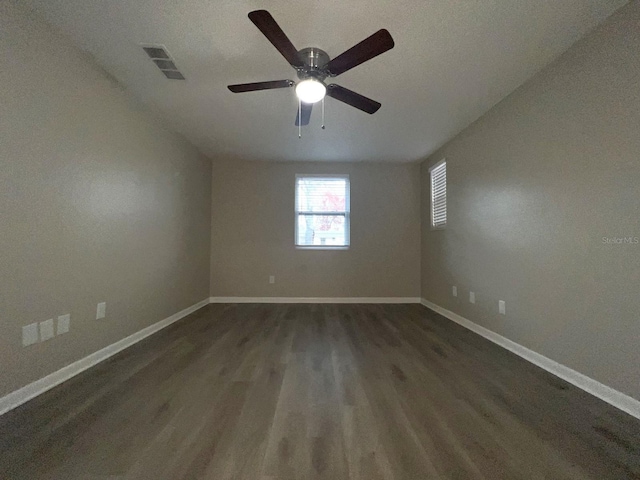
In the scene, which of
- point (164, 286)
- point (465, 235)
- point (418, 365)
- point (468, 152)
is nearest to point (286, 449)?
point (418, 365)

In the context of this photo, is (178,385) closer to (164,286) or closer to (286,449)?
(286,449)

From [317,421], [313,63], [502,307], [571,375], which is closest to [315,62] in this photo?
[313,63]

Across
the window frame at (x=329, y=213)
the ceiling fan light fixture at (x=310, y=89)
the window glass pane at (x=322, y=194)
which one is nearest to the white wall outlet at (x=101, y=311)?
the ceiling fan light fixture at (x=310, y=89)

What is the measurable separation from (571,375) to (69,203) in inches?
144

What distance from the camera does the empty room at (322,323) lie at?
4.47 feet

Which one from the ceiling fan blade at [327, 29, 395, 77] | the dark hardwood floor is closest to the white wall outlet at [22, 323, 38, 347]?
the dark hardwood floor

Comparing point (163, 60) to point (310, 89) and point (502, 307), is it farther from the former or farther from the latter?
point (502, 307)

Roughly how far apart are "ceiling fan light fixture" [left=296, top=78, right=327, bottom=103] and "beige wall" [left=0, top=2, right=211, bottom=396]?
1.60 meters

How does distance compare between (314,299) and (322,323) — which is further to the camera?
(314,299)

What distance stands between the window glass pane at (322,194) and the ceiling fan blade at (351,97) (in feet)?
8.80

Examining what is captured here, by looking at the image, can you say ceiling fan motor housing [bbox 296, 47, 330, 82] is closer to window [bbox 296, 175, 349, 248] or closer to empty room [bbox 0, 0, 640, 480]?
empty room [bbox 0, 0, 640, 480]

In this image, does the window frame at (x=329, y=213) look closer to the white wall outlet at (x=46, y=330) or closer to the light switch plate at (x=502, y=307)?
the light switch plate at (x=502, y=307)

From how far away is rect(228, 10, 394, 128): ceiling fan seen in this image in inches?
62.7

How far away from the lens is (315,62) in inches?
82.8
